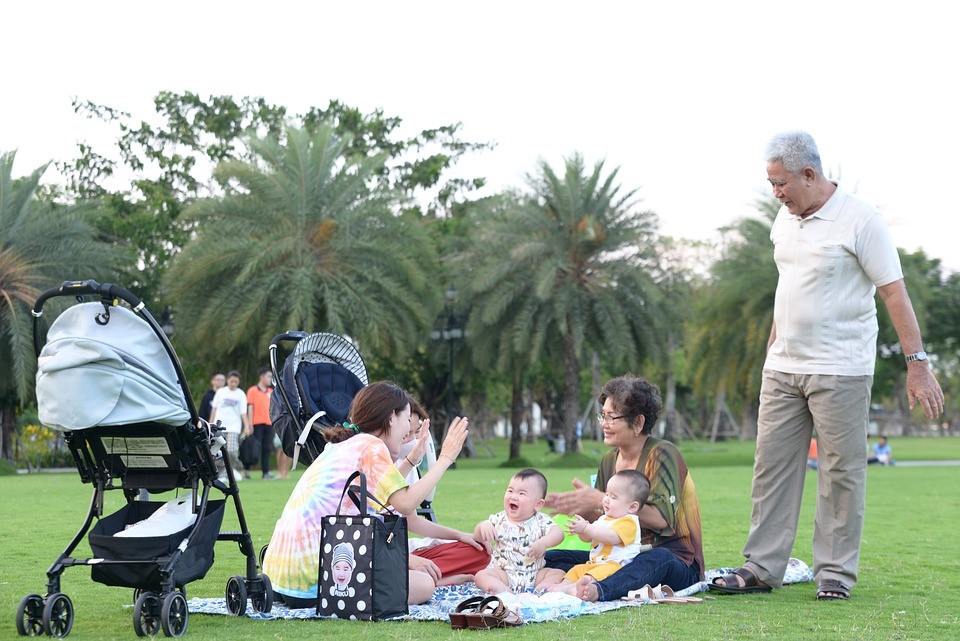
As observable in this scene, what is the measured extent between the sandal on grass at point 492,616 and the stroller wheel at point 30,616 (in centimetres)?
183

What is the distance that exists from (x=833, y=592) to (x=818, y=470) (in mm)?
640

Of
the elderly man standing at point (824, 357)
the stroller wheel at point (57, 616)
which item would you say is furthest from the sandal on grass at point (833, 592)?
the stroller wheel at point (57, 616)

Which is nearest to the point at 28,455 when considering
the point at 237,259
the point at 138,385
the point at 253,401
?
the point at 237,259

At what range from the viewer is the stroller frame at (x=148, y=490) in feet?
16.3

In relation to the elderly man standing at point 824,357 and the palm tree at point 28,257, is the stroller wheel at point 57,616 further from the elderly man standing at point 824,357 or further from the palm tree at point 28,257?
the palm tree at point 28,257

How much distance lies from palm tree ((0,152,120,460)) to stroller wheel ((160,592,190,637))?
1985 cm

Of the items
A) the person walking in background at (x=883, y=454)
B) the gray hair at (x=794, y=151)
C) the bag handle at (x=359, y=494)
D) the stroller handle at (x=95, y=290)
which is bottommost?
the person walking in background at (x=883, y=454)

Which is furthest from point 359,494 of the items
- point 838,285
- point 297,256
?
point 297,256

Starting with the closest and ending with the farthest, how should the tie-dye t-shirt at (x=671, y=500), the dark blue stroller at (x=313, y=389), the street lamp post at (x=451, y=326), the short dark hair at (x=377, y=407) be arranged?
the short dark hair at (x=377, y=407) < the tie-dye t-shirt at (x=671, y=500) < the dark blue stroller at (x=313, y=389) < the street lamp post at (x=451, y=326)

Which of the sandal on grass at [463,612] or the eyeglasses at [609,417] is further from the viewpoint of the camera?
the eyeglasses at [609,417]

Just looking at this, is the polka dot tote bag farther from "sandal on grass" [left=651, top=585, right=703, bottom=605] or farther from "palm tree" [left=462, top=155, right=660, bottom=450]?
"palm tree" [left=462, top=155, right=660, bottom=450]

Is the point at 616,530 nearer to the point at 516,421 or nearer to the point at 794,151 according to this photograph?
the point at 794,151

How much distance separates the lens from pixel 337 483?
5.74 m

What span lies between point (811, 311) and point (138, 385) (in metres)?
3.53
